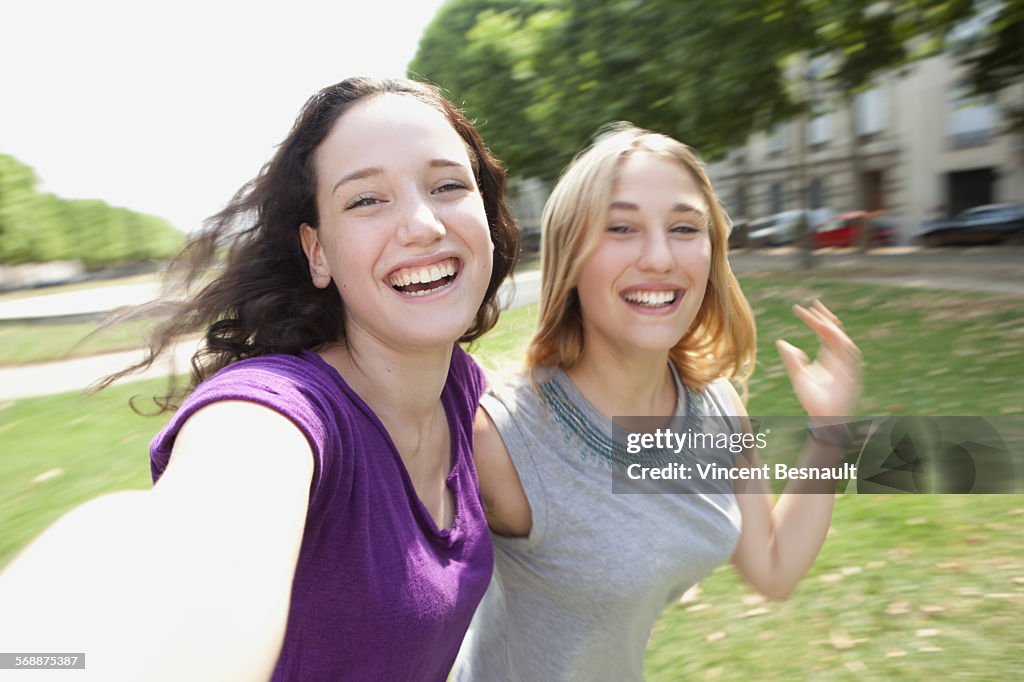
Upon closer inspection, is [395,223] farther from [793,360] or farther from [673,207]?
[793,360]

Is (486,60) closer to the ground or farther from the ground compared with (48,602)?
farther from the ground

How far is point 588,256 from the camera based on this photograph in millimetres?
2061

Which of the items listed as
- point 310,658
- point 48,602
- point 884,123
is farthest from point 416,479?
point 884,123

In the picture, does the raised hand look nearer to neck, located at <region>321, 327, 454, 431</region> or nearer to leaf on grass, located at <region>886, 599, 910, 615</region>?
neck, located at <region>321, 327, 454, 431</region>

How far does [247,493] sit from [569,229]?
132 centimetres

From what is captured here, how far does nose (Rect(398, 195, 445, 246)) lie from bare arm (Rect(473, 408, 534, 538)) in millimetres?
591

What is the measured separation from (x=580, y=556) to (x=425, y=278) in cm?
80

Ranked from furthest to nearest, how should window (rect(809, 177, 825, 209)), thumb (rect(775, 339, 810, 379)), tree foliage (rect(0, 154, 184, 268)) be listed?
tree foliage (rect(0, 154, 184, 268))
window (rect(809, 177, 825, 209))
thumb (rect(775, 339, 810, 379))

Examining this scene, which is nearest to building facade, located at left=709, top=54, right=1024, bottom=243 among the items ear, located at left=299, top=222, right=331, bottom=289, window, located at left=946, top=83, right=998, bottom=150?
window, located at left=946, top=83, right=998, bottom=150

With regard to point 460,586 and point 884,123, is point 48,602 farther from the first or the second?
point 884,123

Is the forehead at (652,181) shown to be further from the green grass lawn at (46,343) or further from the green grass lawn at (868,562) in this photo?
the green grass lawn at (46,343)

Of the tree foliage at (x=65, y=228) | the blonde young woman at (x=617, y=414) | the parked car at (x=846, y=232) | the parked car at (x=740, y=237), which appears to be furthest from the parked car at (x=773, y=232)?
the blonde young woman at (x=617, y=414)

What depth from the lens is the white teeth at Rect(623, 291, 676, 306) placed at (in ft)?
6.75

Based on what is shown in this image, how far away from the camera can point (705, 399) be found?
2.33 meters
